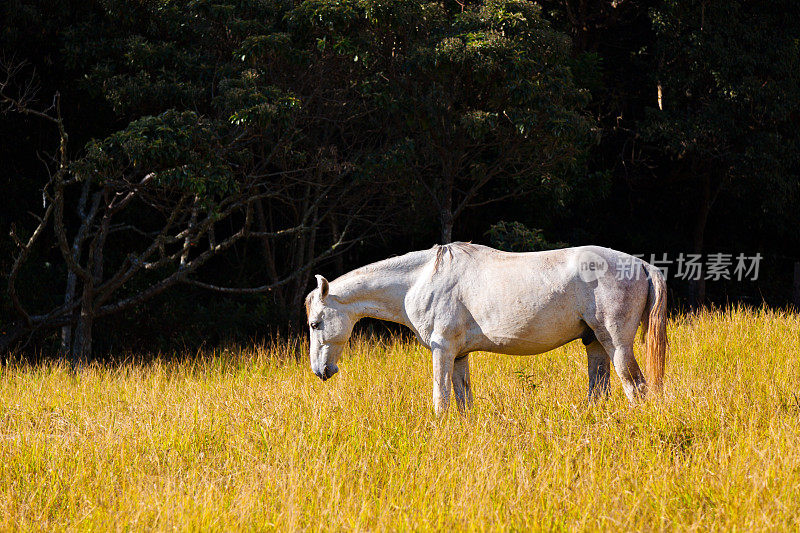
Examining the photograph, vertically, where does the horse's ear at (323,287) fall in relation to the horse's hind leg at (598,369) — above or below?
above

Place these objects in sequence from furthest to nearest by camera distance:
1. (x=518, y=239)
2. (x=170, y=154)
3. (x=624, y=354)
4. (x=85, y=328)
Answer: (x=518, y=239), (x=85, y=328), (x=170, y=154), (x=624, y=354)

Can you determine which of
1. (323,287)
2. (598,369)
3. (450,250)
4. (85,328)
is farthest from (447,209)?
(323,287)

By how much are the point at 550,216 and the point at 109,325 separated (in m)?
7.80

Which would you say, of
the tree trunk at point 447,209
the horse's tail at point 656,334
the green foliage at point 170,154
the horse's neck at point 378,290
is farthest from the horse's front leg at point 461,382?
the tree trunk at point 447,209

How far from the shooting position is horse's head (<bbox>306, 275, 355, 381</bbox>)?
6.16 m

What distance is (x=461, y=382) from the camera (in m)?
6.22

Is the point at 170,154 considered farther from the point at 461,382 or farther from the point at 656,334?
the point at 656,334

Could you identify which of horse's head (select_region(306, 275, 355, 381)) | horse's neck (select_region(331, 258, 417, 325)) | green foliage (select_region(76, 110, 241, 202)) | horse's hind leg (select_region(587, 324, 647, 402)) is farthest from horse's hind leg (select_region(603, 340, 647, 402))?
green foliage (select_region(76, 110, 241, 202))

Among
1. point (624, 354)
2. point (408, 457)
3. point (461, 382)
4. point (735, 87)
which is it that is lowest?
point (408, 457)

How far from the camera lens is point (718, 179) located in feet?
57.5

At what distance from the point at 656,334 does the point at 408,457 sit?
2095 mm

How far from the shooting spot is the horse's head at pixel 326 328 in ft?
20.2

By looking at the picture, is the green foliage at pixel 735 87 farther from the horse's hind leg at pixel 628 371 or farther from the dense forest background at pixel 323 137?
the horse's hind leg at pixel 628 371

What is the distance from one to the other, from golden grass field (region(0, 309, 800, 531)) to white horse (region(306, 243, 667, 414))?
15.0 inches
